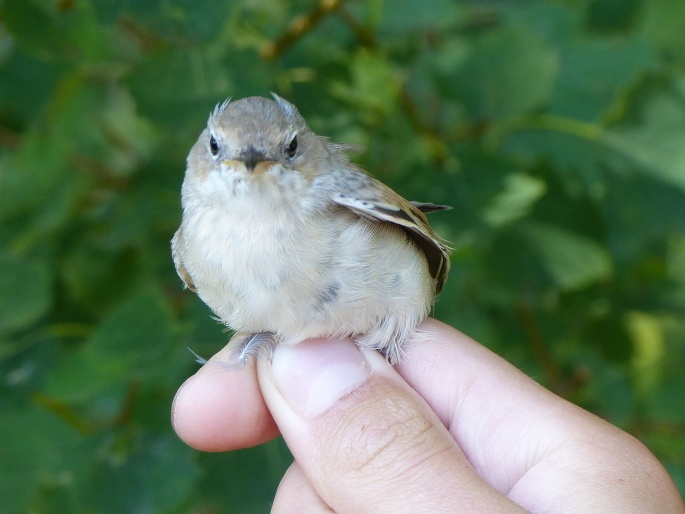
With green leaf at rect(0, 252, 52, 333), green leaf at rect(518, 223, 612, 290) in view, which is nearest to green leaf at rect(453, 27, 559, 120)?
green leaf at rect(518, 223, 612, 290)

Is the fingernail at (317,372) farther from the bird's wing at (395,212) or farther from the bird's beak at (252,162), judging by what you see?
the bird's beak at (252,162)

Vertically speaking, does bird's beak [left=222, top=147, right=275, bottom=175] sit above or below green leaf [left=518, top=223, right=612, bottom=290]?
above

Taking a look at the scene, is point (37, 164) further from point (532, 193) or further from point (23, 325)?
point (532, 193)

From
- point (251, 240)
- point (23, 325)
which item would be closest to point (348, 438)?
point (251, 240)

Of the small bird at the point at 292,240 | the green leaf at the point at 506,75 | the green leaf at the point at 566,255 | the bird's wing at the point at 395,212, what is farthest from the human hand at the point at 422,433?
the green leaf at the point at 506,75

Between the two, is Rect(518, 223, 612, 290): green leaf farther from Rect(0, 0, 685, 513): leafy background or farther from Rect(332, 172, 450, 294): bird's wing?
Rect(332, 172, 450, 294): bird's wing

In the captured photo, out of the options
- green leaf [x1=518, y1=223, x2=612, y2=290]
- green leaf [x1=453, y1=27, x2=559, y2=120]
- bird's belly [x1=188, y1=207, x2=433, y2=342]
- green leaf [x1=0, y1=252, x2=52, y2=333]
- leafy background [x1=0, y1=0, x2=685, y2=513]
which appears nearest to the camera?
bird's belly [x1=188, y1=207, x2=433, y2=342]
